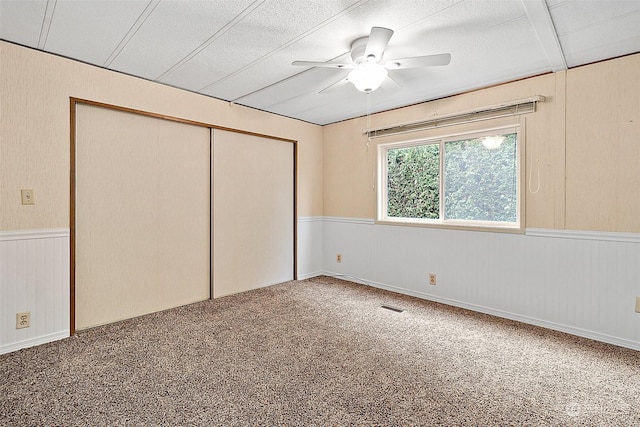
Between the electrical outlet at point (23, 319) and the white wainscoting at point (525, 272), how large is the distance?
3.36 meters

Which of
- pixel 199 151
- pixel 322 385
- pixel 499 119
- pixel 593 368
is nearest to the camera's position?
pixel 322 385

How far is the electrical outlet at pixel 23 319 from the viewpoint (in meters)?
2.43

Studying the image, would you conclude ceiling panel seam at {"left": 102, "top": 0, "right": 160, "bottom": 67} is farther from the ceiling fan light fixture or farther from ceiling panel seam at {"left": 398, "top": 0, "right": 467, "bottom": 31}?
ceiling panel seam at {"left": 398, "top": 0, "right": 467, "bottom": 31}

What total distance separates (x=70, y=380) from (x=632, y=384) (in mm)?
3447

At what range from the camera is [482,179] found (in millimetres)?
3369

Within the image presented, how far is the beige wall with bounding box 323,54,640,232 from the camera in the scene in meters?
2.50

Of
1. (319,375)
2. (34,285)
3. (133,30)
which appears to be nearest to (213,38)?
(133,30)

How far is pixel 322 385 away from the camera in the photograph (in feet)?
6.56

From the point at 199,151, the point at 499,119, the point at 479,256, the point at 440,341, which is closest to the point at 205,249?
the point at 199,151

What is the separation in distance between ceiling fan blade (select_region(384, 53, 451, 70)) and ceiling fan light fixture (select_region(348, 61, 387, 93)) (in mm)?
99

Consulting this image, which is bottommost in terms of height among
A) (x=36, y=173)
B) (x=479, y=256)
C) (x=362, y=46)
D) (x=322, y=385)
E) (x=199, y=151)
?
(x=322, y=385)

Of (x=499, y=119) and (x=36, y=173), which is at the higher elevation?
(x=499, y=119)

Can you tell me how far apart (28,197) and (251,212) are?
207 centimetres

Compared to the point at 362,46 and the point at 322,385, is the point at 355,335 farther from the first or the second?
the point at 362,46
